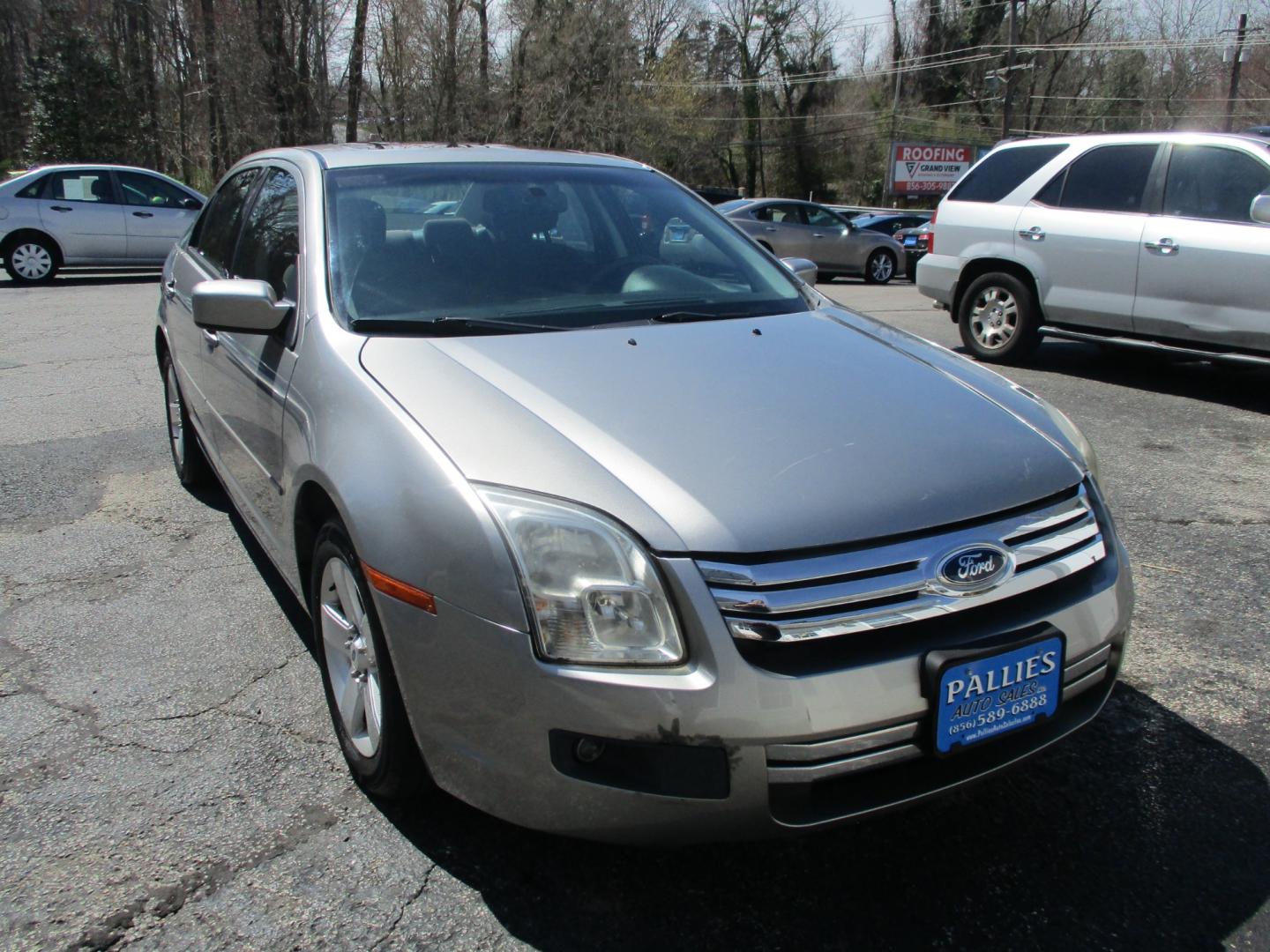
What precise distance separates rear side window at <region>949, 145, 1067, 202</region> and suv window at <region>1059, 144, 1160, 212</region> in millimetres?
327

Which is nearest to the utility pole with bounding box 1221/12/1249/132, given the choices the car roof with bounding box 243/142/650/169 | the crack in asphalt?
the car roof with bounding box 243/142/650/169

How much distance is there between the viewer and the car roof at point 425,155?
11.6 ft

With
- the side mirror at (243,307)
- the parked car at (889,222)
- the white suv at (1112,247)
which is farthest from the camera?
the parked car at (889,222)

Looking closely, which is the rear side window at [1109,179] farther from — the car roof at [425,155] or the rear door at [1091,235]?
the car roof at [425,155]

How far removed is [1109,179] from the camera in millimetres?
7492

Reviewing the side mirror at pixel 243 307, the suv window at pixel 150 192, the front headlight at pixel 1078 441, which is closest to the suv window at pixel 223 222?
the side mirror at pixel 243 307

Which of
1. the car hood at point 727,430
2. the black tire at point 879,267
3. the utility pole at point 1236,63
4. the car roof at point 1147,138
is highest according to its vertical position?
the utility pole at point 1236,63

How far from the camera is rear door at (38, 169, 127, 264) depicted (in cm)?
1427

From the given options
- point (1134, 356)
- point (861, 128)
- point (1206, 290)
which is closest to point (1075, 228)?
point (1206, 290)

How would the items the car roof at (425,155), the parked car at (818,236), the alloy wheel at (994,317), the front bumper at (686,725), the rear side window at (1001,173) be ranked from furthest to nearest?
the parked car at (818,236)
the alloy wheel at (994,317)
the rear side window at (1001,173)
the car roof at (425,155)
the front bumper at (686,725)

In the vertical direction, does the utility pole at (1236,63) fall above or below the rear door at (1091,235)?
above

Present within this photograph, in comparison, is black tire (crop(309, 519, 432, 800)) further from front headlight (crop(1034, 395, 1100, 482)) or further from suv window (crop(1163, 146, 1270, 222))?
suv window (crop(1163, 146, 1270, 222))

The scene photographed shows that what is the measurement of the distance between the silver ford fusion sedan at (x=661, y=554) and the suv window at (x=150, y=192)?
44.6 ft

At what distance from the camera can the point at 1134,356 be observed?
9031mm
